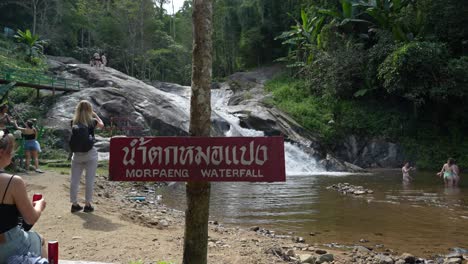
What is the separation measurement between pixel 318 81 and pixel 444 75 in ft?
29.1

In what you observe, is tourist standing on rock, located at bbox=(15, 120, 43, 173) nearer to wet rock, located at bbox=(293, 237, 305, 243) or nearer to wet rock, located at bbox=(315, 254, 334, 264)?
wet rock, located at bbox=(293, 237, 305, 243)

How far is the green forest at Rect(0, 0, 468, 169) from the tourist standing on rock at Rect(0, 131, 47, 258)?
21.0 metres

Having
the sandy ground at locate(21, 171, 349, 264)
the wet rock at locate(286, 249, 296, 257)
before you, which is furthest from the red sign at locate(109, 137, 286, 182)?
the wet rock at locate(286, 249, 296, 257)

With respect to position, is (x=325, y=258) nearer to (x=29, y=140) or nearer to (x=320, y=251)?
(x=320, y=251)

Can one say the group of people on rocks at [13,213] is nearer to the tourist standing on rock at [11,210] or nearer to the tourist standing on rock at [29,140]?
the tourist standing on rock at [11,210]

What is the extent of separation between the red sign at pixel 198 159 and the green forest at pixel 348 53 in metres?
19.9

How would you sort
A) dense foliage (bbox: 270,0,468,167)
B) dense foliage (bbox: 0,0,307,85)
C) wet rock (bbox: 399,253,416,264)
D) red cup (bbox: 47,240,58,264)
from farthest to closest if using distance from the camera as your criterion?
1. dense foliage (bbox: 0,0,307,85)
2. dense foliage (bbox: 270,0,468,167)
3. wet rock (bbox: 399,253,416,264)
4. red cup (bbox: 47,240,58,264)

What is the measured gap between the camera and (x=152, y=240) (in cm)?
551

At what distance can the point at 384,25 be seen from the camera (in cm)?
2447

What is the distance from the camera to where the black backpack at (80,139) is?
6.36 m

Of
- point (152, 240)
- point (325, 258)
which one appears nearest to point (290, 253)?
point (325, 258)

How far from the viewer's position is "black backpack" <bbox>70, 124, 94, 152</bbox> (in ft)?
20.9

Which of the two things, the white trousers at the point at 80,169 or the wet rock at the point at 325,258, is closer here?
the wet rock at the point at 325,258

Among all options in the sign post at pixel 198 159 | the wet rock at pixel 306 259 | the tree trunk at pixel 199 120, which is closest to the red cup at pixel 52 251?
the sign post at pixel 198 159
